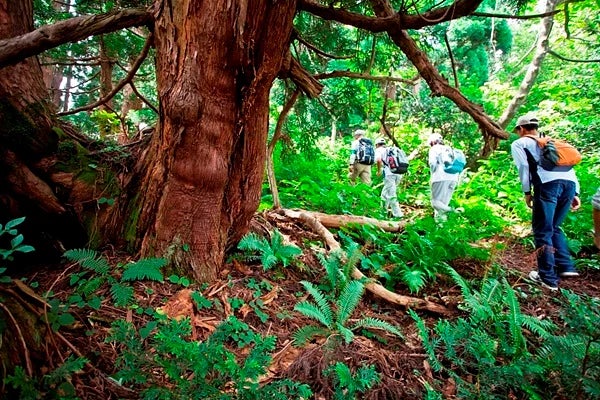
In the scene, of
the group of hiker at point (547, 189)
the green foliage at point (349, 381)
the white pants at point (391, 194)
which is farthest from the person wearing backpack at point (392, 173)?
the green foliage at point (349, 381)

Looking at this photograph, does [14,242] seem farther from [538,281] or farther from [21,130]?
[538,281]

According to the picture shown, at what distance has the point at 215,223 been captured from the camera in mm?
2656

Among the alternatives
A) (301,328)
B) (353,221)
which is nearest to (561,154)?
(353,221)

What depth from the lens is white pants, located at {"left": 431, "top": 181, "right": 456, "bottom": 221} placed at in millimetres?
6488

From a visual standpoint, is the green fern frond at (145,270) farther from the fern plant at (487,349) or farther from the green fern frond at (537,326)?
the green fern frond at (537,326)

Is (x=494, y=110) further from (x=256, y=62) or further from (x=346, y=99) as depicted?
(x=256, y=62)

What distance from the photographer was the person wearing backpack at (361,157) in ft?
27.2

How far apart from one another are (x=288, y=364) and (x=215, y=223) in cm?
121

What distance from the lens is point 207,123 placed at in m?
2.35

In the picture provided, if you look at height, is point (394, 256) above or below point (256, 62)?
below

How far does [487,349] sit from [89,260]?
296 cm

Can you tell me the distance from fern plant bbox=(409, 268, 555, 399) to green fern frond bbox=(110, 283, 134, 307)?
2.13 metres

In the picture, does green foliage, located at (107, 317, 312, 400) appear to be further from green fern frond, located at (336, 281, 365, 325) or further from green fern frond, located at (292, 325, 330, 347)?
green fern frond, located at (336, 281, 365, 325)

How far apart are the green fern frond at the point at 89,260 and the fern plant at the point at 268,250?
1107mm
